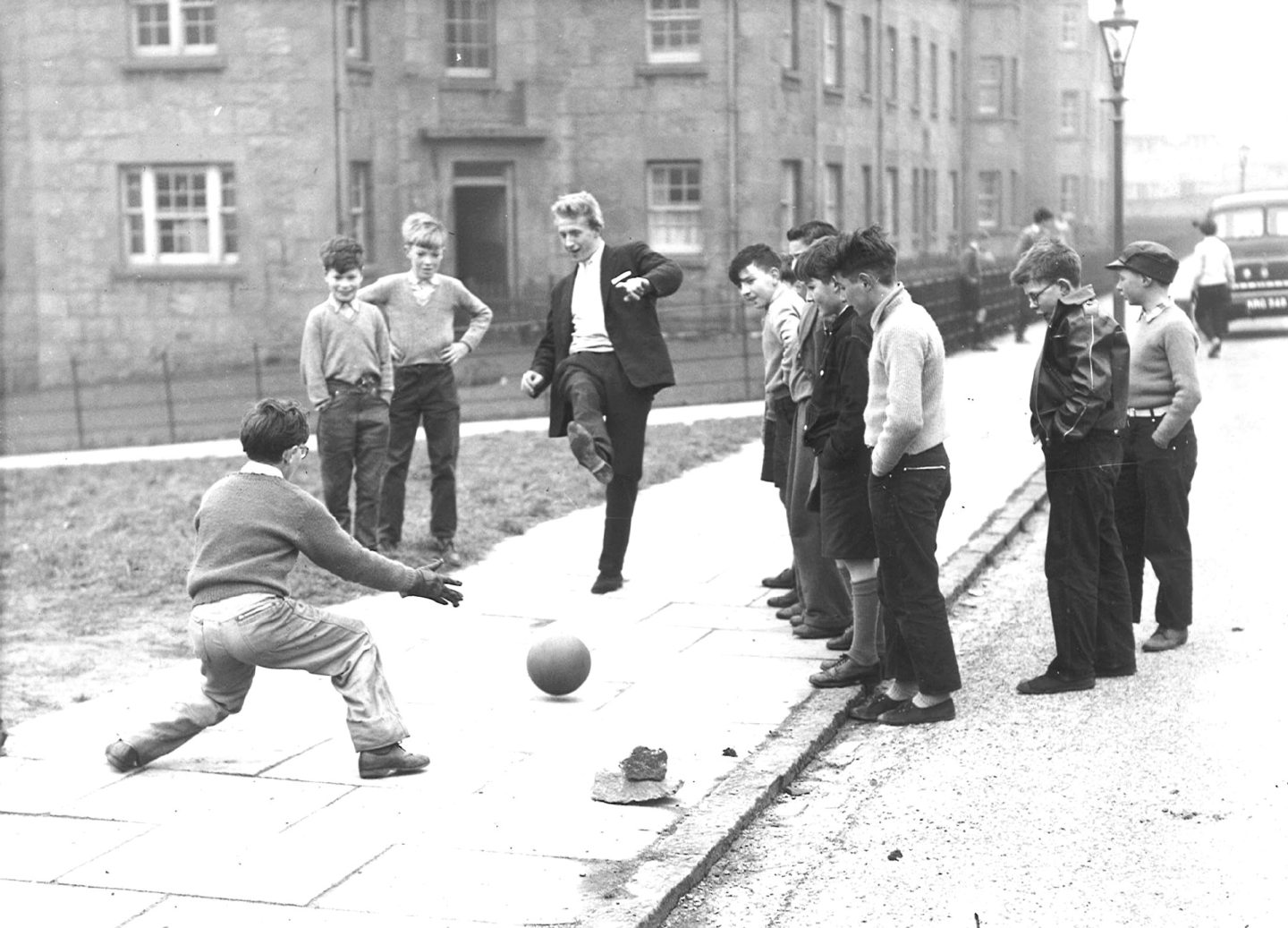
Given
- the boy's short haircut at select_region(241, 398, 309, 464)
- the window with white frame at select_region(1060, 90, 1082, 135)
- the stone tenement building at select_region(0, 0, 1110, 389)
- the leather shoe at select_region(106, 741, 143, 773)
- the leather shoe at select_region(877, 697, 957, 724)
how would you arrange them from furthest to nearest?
the window with white frame at select_region(1060, 90, 1082, 135), the stone tenement building at select_region(0, 0, 1110, 389), the leather shoe at select_region(877, 697, 957, 724), the leather shoe at select_region(106, 741, 143, 773), the boy's short haircut at select_region(241, 398, 309, 464)

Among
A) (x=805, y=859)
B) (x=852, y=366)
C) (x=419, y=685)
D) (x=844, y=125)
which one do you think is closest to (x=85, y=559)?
(x=419, y=685)

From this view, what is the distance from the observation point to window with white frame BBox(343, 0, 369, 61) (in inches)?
1232

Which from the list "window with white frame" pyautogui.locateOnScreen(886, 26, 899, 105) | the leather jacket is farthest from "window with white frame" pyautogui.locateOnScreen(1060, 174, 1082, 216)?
the leather jacket

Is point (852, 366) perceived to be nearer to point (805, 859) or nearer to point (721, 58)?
point (805, 859)

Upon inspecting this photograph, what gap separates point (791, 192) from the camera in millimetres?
35938

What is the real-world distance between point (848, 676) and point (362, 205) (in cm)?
2497

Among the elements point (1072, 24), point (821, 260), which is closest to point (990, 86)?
point (1072, 24)

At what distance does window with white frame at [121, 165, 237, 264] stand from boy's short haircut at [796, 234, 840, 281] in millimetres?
23595

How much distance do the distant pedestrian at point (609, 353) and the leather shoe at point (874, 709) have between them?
2513 mm

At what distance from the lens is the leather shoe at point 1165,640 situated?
8.76 meters

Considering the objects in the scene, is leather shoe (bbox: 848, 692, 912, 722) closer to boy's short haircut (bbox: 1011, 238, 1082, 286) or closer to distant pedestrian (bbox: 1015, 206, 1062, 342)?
boy's short haircut (bbox: 1011, 238, 1082, 286)

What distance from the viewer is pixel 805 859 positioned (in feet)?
19.4

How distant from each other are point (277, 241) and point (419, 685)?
22564 millimetres

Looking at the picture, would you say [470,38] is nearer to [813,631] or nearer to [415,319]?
[415,319]
